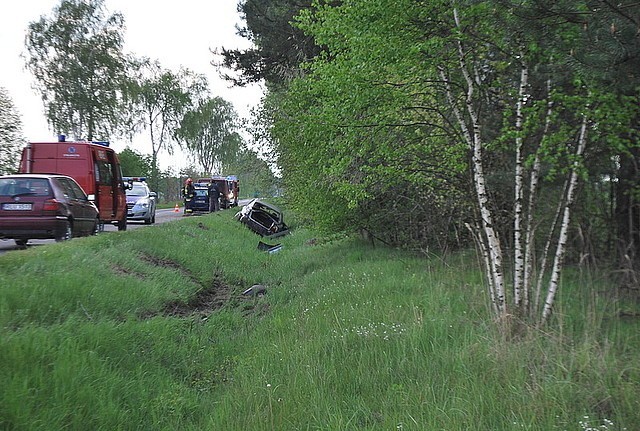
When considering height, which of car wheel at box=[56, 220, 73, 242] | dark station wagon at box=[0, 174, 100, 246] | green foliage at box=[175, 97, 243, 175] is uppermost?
green foliage at box=[175, 97, 243, 175]

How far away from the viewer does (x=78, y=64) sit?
135 feet

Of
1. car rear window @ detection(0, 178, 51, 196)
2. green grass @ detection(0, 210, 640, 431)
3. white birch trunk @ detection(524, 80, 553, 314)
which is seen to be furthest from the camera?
car rear window @ detection(0, 178, 51, 196)

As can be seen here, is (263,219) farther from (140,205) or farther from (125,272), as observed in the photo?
(125,272)

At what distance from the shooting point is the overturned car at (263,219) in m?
24.9

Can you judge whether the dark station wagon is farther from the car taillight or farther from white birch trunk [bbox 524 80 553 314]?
white birch trunk [bbox 524 80 553 314]

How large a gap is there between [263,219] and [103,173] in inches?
384

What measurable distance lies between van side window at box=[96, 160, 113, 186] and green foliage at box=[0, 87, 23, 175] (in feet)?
73.1

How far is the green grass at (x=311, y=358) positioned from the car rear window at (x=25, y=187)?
262 centimetres

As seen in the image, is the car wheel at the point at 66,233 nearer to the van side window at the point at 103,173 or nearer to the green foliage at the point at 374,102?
the van side window at the point at 103,173

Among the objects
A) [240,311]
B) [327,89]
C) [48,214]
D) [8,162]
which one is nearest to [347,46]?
[327,89]

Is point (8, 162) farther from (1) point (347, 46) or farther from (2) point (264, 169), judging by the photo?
(1) point (347, 46)

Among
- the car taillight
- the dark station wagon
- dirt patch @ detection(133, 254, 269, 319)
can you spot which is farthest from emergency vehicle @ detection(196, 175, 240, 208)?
the car taillight

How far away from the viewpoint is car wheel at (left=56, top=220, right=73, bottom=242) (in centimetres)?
1227

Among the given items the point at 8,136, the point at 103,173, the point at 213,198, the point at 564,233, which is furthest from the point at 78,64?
the point at 564,233
